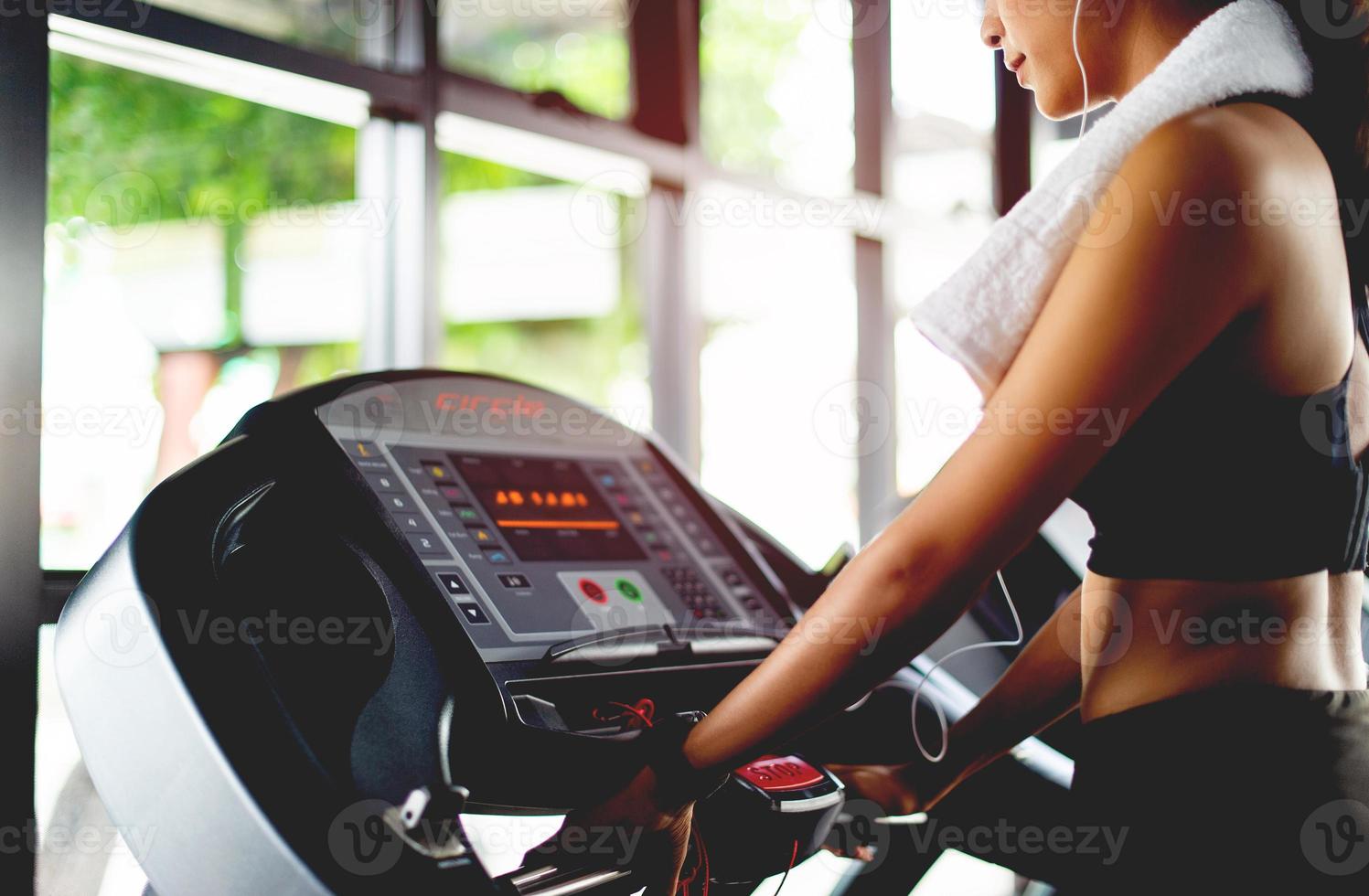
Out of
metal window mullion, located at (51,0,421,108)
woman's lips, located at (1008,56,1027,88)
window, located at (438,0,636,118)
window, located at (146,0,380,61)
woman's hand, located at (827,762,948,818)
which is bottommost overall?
woman's hand, located at (827,762,948,818)

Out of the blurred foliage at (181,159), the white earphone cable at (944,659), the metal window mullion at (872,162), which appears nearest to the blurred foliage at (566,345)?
the blurred foliage at (181,159)

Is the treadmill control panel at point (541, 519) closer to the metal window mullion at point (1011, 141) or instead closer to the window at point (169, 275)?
the window at point (169, 275)

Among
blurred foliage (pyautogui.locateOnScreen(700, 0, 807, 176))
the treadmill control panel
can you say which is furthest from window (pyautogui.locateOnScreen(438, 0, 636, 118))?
the treadmill control panel

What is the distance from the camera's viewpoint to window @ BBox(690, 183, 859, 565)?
4.12 m

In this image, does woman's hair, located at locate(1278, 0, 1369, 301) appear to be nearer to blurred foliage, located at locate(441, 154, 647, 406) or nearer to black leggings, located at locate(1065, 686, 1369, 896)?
black leggings, located at locate(1065, 686, 1369, 896)

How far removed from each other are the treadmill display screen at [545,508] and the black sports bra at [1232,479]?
68cm

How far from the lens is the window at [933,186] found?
188 inches

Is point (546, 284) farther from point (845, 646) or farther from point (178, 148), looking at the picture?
point (845, 646)

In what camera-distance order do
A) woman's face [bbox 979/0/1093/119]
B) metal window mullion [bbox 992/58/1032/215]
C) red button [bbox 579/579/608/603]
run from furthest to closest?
metal window mullion [bbox 992/58/1032/215] → red button [bbox 579/579/608/603] → woman's face [bbox 979/0/1093/119]

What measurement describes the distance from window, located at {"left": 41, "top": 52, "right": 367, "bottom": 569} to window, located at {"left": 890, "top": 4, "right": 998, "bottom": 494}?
8.00 ft

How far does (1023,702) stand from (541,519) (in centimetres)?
60

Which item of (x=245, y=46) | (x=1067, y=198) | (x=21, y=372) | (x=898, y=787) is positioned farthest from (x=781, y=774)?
(x=245, y=46)

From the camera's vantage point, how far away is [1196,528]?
0.95 metres

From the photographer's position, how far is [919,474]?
5340 mm
